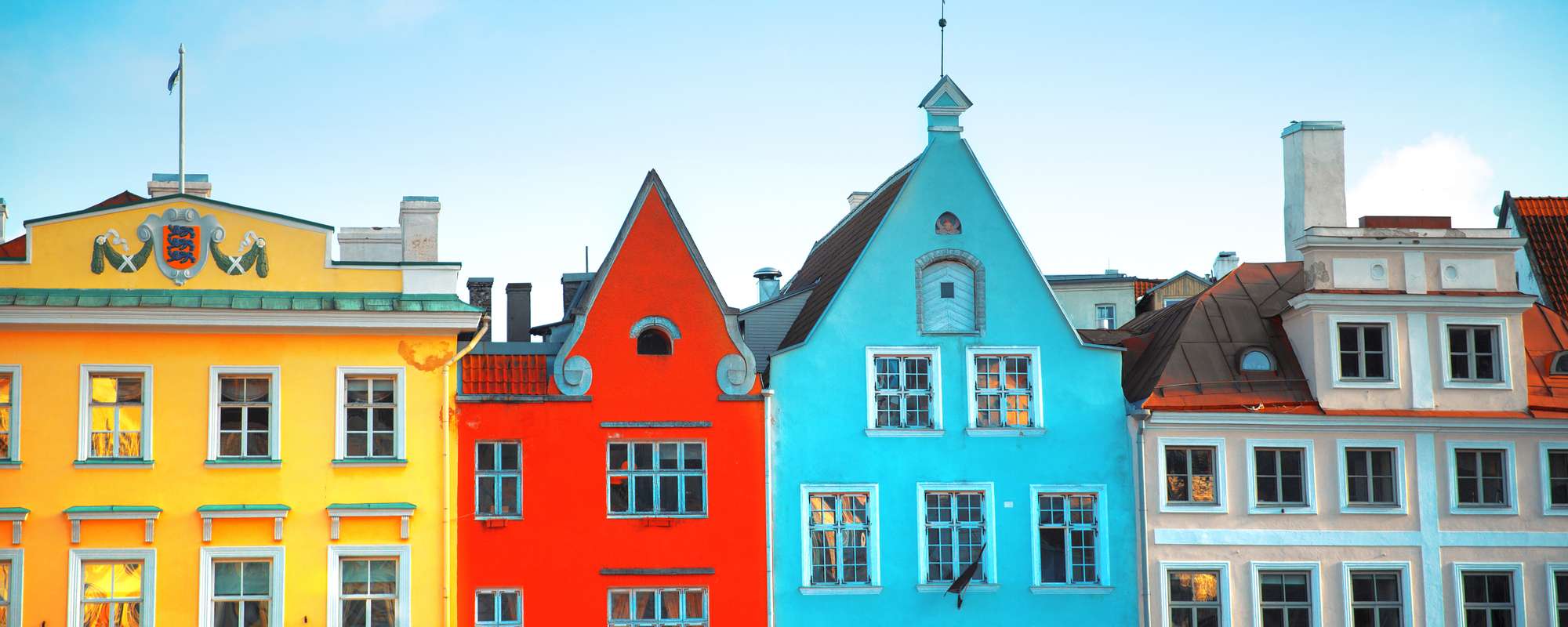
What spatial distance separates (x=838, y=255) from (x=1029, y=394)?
288 inches

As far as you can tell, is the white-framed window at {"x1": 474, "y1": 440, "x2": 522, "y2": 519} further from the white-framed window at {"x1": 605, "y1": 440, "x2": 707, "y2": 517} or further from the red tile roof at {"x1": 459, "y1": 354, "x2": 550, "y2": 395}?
the white-framed window at {"x1": 605, "y1": 440, "x2": 707, "y2": 517}

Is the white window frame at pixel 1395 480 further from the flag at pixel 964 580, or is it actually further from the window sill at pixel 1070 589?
the flag at pixel 964 580

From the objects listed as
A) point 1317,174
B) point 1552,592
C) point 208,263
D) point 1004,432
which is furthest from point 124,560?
point 1552,592

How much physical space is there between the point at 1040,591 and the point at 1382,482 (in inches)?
321

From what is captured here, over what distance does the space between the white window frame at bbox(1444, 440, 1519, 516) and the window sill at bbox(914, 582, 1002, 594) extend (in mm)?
10356

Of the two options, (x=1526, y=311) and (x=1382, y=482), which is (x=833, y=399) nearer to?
(x=1382, y=482)

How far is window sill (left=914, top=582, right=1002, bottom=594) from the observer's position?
4259cm

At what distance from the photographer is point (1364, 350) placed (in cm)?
4469

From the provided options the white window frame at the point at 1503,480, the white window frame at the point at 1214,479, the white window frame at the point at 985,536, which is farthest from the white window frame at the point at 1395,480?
the white window frame at the point at 985,536

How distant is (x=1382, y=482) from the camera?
44344 mm

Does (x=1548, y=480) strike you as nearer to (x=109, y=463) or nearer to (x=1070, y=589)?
(x=1070, y=589)

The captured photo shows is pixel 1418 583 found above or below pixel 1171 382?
below

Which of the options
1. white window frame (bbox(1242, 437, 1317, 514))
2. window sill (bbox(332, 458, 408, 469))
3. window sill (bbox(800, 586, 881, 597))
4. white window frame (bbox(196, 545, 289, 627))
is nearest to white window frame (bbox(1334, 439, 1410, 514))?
white window frame (bbox(1242, 437, 1317, 514))

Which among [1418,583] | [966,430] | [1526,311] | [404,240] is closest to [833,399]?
[966,430]
